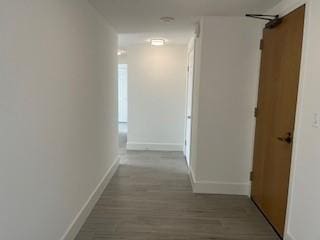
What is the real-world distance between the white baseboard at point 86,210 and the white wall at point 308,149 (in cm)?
193

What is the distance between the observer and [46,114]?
1790 mm

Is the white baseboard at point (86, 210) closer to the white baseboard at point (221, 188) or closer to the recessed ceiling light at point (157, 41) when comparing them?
the white baseboard at point (221, 188)

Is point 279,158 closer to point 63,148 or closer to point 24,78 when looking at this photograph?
point 63,148

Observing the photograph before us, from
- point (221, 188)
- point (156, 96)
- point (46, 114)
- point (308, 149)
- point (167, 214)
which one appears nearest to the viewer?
point (46, 114)

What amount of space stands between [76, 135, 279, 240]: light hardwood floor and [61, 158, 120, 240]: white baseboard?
6 cm

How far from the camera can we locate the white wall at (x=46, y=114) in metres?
1.37

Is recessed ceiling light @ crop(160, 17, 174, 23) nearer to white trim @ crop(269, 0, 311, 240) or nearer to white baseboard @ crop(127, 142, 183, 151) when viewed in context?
white trim @ crop(269, 0, 311, 240)

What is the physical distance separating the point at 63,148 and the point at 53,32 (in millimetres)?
915

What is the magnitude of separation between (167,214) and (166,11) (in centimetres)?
231

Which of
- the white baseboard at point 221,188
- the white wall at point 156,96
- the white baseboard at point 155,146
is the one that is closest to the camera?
the white baseboard at point 221,188

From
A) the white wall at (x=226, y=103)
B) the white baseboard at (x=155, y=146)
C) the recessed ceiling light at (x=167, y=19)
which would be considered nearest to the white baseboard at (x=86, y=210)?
the white wall at (x=226, y=103)

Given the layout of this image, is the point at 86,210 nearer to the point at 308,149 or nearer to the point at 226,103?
the point at 226,103

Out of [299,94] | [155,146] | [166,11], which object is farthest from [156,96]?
[299,94]

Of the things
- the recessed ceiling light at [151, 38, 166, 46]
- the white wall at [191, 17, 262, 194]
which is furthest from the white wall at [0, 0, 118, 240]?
the recessed ceiling light at [151, 38, 166, 46]
